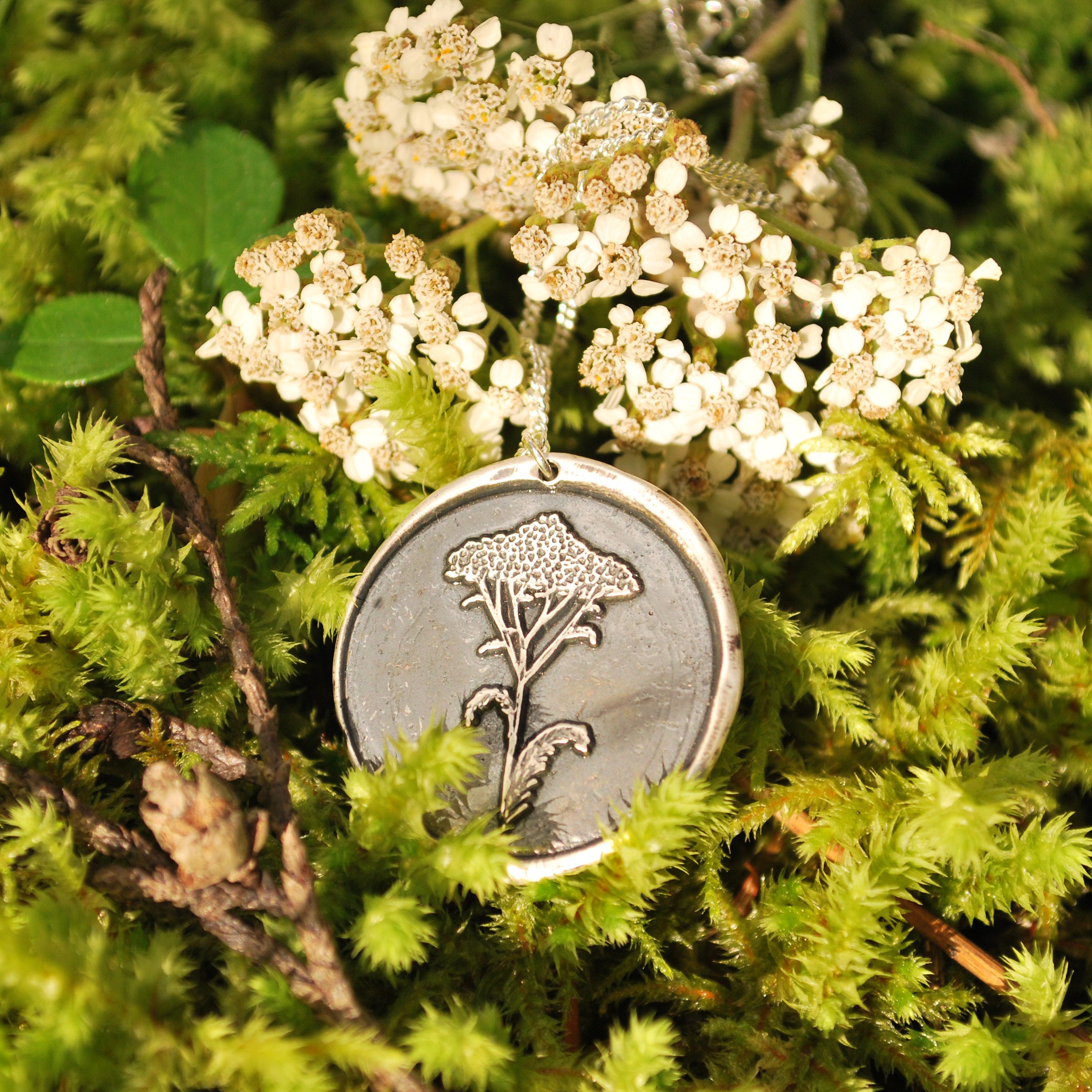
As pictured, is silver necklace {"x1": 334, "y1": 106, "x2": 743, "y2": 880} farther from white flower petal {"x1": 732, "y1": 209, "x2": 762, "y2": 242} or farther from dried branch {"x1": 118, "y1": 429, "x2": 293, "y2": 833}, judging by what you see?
white flower petal {"x1": 732, "y1": 209, "x2": 762, "y2": 242}

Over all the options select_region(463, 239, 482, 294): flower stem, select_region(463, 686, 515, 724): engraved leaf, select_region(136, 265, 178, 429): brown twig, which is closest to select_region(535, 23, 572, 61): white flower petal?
select_region(463, 239, 482, 294): flower stem

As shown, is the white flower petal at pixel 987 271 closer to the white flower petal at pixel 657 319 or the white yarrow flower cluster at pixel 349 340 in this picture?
the white flower petal at pixel 657 319

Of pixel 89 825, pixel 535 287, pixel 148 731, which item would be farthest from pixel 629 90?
pixel 89 825

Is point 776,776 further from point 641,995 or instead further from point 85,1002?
point 85,1002

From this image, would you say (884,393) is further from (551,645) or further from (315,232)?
(315,232)

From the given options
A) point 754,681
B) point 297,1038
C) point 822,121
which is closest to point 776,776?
point 754,681

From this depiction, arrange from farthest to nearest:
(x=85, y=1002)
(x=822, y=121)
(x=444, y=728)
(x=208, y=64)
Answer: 1. (x=208, y=64)
2. (x=822, y=121)
3. (x=444, y=728)
4. (x=85, y=1002)

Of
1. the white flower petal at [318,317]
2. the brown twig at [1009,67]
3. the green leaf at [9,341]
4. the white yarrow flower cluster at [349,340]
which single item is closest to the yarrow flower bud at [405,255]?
the white yarrow flower cluster at [349,340]
